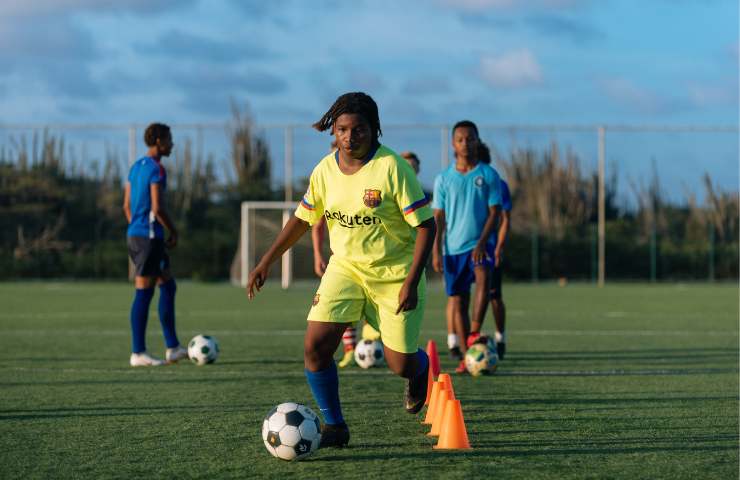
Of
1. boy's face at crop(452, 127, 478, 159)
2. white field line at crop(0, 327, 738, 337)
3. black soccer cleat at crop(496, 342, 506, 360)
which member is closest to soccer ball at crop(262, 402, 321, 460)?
boy's face at crop(452, 127, 478, 159)

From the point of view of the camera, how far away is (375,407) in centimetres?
656

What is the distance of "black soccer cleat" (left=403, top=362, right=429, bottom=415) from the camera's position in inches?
228

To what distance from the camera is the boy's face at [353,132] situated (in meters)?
5.25

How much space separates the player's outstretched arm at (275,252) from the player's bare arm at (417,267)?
26.7 inches

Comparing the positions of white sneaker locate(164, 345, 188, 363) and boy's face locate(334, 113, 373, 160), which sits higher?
boy's face locate(334, 113, 373, 160)

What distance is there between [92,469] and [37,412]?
1.87m

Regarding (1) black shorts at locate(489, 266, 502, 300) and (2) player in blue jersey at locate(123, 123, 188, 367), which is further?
(1) black shorts at locate(489, 266, 502, 300)

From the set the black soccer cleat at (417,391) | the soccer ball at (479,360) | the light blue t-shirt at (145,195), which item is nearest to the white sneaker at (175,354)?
the light blue t-shirt at (145,195)

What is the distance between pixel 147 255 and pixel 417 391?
4.00 m

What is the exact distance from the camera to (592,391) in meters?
7.39

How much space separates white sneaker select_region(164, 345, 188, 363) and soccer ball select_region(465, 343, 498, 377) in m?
2.75

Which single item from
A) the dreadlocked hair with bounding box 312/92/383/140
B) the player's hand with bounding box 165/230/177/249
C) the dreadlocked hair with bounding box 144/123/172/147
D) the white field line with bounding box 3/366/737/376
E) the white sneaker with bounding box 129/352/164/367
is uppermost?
the dreadlocked hair with bounding box 144/123/172/147

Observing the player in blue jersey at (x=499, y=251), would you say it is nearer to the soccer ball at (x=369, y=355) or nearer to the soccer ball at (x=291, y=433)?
the soccer ball at (x=369, y=355)

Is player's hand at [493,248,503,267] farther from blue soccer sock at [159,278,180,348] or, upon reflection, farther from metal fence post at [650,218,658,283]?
metal fence post at [650,218,658,283]
